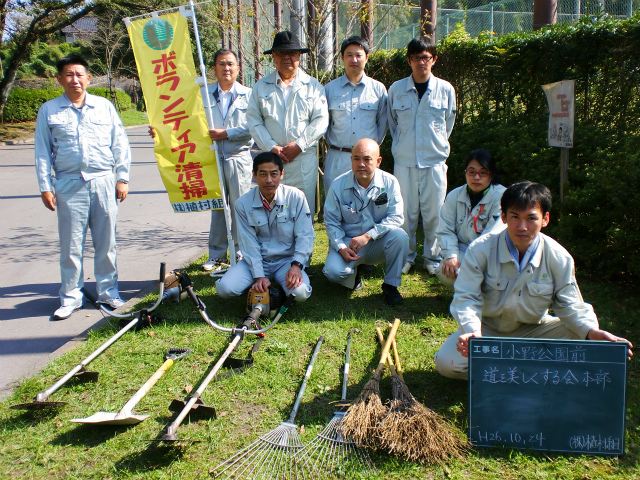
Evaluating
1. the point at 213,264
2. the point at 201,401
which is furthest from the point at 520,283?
the point at 213,264

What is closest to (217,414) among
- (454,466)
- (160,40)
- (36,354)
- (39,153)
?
(454,466)

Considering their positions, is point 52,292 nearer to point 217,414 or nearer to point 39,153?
point 39,153

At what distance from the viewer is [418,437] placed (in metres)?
2.82

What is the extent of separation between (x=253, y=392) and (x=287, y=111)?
3.04m

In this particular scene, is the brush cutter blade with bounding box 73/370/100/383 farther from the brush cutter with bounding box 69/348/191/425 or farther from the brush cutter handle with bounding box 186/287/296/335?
the brush cutter handle with bounding box 186/287/296/335

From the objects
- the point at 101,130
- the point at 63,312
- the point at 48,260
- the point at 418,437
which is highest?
the point at 101,130

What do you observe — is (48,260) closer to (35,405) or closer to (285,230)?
(285,230)

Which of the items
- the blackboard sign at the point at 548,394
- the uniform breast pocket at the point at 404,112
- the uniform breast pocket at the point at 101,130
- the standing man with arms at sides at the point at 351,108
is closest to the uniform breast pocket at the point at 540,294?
the blackboard sign at the point at 548,394

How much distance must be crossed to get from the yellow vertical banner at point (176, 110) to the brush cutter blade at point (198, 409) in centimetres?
261

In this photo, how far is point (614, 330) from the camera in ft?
14.1

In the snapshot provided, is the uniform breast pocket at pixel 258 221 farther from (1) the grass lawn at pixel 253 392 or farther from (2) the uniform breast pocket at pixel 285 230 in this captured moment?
(1) the grass lawn at pixel 253 392

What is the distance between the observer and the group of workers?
3.23m

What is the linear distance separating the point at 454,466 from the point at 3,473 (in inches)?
91.6

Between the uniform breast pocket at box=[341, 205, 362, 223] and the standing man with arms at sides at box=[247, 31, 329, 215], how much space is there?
0.88 meters
